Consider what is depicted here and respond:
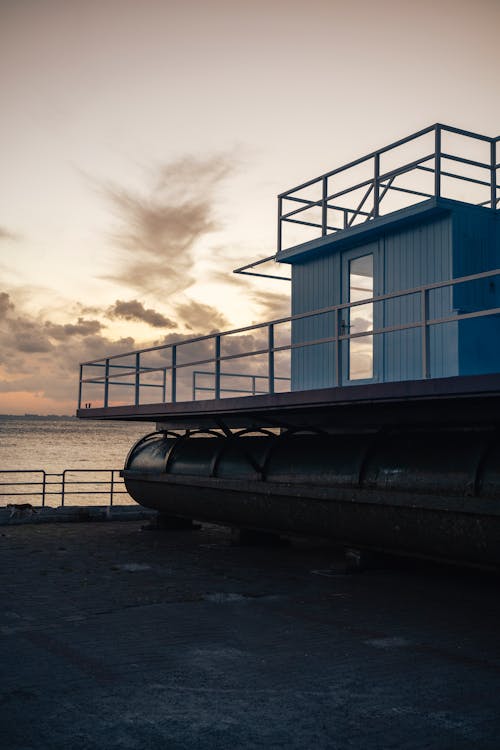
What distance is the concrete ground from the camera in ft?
17.4

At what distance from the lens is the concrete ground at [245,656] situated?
17.4 feet

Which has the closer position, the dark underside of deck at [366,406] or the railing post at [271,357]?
the dark underside of deck at [366,406]

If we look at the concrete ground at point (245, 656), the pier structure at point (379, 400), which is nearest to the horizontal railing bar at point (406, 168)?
the pier structure at point (379, 400)

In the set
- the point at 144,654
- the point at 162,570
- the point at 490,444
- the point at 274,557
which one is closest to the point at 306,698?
the point at 144,654

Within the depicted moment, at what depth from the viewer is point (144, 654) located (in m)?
7.17

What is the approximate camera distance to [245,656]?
7.16 metres

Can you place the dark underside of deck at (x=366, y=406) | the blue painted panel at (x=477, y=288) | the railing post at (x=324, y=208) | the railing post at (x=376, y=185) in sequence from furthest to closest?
the railing post at (x=324, y=208) → the railing post at (x=376, y=185) → the blue painted panel at (x=477, y=288) → the dark underside of deck at (x=366, y=406)

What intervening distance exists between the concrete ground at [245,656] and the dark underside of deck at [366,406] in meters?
2.45

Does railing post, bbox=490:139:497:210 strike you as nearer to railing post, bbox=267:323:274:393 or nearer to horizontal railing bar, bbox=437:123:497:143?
horizontal railing bar, bbox=437:123:497:143

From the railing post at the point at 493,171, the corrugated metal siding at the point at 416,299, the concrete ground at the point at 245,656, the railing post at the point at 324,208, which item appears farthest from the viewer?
the railing post at the point at 324,208

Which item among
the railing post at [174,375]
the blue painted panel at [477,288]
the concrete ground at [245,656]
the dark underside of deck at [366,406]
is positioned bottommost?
the concrete ground at [245,656]

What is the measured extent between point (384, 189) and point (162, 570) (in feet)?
24.8

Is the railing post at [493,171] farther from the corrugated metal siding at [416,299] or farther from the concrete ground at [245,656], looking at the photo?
the concrete ground at [245,656]

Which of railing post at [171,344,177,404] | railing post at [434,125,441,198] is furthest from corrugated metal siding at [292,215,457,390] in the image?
railing post at [171,344,177,404]
